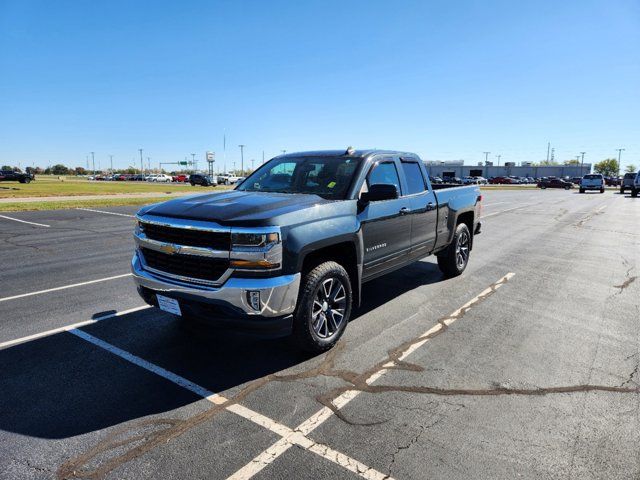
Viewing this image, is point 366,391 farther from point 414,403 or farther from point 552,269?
point 552,269

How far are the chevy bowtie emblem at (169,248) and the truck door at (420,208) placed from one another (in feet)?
9.96

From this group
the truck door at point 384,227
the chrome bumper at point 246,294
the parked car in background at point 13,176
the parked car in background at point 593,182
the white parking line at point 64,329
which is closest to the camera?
the chrome bumper at point 246,294

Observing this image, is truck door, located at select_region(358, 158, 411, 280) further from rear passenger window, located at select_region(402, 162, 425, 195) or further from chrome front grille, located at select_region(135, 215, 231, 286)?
chrome front grille, located at select_region(135, 215, 231, 286)

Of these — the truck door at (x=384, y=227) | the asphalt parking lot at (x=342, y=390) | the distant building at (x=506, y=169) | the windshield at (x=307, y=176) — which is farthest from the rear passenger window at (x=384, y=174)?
the distant building at (x=506, y=169)

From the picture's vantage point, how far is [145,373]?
12.3ft

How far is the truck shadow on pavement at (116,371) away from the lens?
10.2ft

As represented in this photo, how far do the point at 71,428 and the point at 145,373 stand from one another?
2.73ft

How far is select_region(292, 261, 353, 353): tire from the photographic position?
3.86m

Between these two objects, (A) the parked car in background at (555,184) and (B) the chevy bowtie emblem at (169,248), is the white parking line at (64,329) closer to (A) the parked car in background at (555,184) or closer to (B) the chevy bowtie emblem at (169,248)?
(B) the chevy bowtie emblem at (169,248)

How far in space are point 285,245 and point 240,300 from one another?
0.58 metres

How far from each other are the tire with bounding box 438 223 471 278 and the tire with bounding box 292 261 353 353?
3219mm

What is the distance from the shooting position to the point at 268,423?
3041 mm

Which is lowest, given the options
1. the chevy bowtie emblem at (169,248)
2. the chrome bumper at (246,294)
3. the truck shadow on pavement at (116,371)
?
the truck shadow on pavement at (116,371)

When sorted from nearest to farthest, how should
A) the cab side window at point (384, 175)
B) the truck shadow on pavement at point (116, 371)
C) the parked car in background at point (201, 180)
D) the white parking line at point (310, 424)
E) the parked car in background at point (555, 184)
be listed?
the white parking line at point (310, 424) < the truck shadow on pavement at point (116, 371) < the cab side window at point (384, 175) < the parked car in background at point (201, 180) < the parked car in background at point (555, 184)
